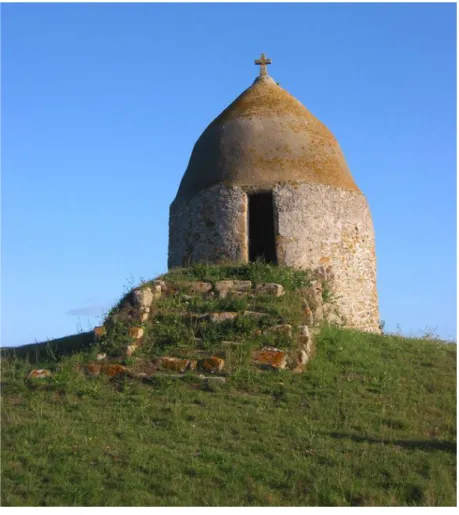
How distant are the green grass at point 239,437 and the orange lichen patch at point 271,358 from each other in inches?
11.9

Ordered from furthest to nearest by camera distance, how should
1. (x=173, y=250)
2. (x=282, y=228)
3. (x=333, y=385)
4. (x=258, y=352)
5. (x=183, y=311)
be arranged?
1. (x=173, y=250)
2. (x=282, y=228)
3. (x=183, y=311)
4. (x=258, y=352)
5. (x=333, y=385)

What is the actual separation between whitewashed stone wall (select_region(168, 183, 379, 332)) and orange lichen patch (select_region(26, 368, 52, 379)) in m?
4.58

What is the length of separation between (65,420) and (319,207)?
277 inches

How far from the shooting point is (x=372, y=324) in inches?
521

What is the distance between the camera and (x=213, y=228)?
12.9 meters

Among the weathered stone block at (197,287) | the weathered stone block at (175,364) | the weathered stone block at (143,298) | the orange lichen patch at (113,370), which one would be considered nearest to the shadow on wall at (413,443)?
the weathered stone block at (175,364)

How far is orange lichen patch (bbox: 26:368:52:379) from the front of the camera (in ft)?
28.8

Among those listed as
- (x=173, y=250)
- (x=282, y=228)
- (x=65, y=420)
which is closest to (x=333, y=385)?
(x=65, y=420)

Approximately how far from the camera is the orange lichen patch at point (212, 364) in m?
8.86

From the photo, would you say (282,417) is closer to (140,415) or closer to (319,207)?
(140,415)

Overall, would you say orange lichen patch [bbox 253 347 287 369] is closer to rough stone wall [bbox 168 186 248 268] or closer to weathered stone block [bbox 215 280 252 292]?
weathered stone block [bbox 215 280 252 292]

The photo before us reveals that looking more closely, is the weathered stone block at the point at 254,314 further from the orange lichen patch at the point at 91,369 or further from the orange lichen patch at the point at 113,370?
the orange lichen patch at the point at 91,369

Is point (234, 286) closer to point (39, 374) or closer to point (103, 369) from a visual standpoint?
point (103, 369)

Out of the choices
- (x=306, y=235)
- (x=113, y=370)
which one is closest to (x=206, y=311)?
(x=113, y=370)
